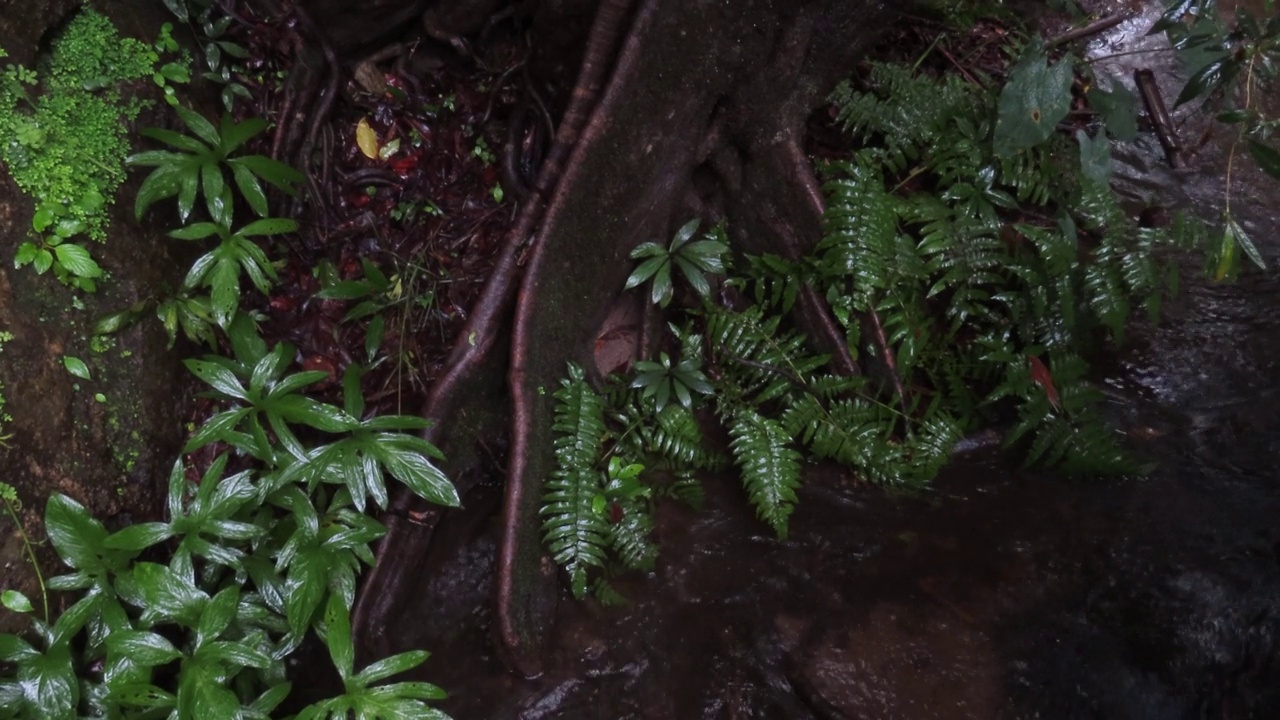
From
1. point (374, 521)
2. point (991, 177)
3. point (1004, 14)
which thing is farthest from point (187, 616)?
point (1004, 14)

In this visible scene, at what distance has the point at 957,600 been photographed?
3.46 m

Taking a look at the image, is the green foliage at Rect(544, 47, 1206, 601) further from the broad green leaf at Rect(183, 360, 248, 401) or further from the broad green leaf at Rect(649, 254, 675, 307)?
the broad green leaf at Rect(183, 360, 248, 401)

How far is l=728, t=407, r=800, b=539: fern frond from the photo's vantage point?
3.57 m

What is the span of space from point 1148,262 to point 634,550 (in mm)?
2625

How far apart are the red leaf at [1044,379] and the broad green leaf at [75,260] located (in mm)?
3811

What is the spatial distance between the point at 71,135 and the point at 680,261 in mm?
2354

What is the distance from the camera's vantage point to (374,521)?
9.78 feet

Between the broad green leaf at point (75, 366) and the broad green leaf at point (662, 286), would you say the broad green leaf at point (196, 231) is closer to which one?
the broad green leaf at point (75, 366)

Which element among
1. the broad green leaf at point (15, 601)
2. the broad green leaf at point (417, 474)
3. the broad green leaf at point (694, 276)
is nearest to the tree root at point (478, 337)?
the broad green leaf at point (417, 474)

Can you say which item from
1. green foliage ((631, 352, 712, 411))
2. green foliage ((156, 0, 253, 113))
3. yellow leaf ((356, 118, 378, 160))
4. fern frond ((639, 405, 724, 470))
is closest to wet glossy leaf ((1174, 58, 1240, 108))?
green foliage ((631, 352, 712, 411))

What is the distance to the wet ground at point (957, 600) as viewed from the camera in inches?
126

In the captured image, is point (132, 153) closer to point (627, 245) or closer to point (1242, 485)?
point (627, 245)

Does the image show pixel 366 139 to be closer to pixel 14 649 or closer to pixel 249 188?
pixel 249 188

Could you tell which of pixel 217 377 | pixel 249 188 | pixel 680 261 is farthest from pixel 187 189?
pixel 680 261
